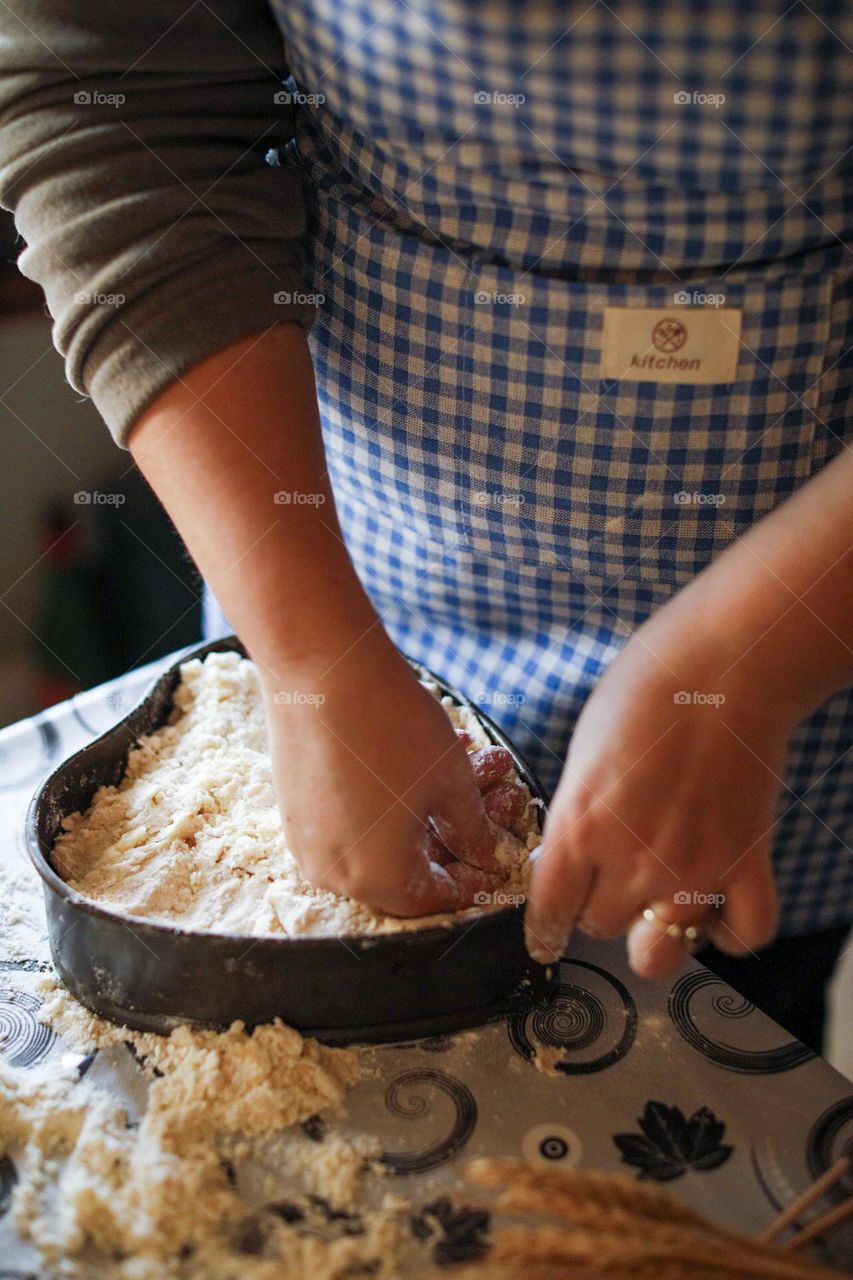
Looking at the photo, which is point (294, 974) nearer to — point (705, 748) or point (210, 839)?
point (210, 839)

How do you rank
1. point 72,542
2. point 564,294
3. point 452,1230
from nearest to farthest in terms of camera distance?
point 452,1230
point 564,294
point 72,542

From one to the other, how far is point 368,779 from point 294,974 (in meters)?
0.12

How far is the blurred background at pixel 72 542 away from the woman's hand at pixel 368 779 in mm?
818

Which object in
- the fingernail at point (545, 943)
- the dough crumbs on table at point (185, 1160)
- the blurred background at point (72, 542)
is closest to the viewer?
the dough crumbs on table at point (185, 1160)

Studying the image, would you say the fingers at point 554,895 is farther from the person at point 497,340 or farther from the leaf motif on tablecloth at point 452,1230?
the leaf motif on tablecloth at point 452,1230

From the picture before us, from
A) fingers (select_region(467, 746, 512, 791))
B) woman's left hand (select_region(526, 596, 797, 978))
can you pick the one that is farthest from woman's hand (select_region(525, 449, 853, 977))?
fingers (select_region(467, 746, 512, 791))

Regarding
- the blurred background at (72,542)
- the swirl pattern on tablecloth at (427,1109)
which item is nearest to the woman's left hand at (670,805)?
the swirl pattern on tablecloth at (427,1109)

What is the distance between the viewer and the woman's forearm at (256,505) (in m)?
0.63

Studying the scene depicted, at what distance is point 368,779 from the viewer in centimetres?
63

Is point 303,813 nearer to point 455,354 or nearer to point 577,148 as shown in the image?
point 455,354

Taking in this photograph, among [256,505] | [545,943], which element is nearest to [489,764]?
[545,943]

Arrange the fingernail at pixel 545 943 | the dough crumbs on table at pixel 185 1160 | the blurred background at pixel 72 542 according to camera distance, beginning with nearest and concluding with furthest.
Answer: the dough crumbs on table at pixel 185 1160, the fingernail at pixel 545 943, the blurred background at pixel 72 542

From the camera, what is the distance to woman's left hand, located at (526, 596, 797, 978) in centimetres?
60

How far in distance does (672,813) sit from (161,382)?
1.30ft
